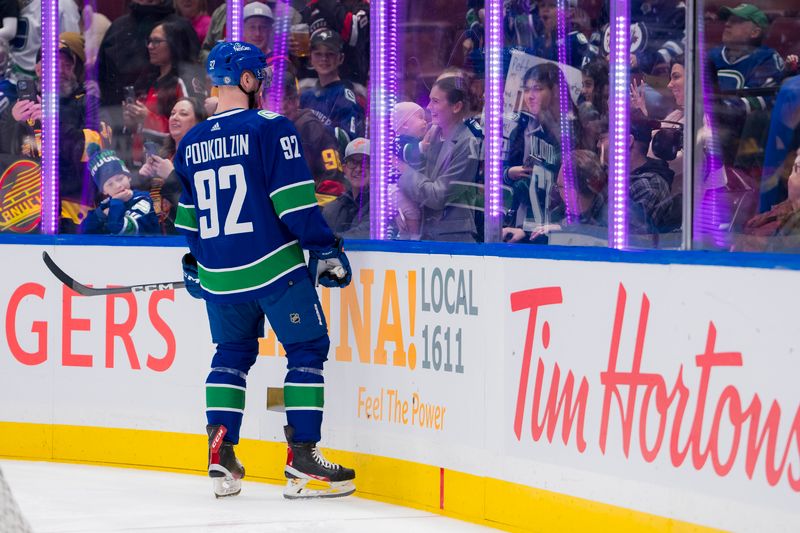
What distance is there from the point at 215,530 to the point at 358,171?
1452 mm

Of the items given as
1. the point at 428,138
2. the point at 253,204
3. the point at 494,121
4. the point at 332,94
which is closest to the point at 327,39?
the point at 332,94

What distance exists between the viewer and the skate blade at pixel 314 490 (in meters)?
4.57

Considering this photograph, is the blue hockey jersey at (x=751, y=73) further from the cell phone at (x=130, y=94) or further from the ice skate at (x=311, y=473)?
the cell phone at (x=130, y=94)

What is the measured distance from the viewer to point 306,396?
454cm

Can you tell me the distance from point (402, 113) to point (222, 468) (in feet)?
4.44

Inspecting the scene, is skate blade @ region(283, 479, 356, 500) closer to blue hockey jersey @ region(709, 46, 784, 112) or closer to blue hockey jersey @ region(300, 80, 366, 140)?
blue hockey jersey @ region(300, 80, 366, 140)

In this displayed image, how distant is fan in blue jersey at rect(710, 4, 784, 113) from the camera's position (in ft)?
11.3

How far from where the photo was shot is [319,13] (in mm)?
5051

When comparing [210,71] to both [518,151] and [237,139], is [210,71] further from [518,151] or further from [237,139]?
[518,151]

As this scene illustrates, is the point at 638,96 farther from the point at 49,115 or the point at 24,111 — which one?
the point at 24,111

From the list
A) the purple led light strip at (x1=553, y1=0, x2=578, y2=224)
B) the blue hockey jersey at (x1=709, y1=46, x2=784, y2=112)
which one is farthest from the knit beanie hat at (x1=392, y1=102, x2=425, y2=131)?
the blue hockey jersey at (x1=709, y1=46, x2=784, y2=112)

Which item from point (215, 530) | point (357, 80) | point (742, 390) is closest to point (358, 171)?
point (357, 80)

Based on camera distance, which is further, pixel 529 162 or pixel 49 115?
pixel 49 115

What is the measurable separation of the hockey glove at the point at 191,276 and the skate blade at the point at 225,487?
64cm
